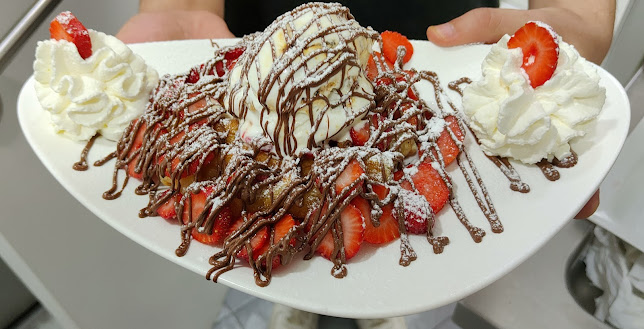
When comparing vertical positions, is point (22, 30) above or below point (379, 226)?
above

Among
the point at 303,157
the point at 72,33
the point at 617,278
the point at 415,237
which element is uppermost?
the point at 72,33

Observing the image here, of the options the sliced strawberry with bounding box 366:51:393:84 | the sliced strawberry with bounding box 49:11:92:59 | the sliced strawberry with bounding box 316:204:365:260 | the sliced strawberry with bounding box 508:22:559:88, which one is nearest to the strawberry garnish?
the sliced strawberry with bounding box 316:204:365:260

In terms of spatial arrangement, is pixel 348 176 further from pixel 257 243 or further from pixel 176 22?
pixel 176 22

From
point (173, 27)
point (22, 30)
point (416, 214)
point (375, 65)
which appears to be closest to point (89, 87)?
point (22, 30)

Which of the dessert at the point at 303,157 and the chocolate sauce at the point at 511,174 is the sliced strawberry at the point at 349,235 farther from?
the chocolate sauce at the point at 511,174

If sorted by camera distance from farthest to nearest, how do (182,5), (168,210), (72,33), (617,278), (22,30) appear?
(182,5)
(617,278)
(22,30)
(72,33)
(168,210)

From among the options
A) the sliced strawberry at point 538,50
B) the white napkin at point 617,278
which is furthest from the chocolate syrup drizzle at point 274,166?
the white napkin at point 617,278

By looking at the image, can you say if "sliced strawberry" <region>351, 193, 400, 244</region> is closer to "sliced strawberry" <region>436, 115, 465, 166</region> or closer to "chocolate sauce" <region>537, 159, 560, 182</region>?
"sliced strawberry" <region>436, 115, 465, 166</region>
